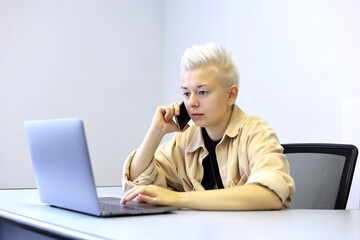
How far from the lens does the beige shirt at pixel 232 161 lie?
144 centimetres

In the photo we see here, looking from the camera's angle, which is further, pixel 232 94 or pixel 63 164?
pixel 232 94

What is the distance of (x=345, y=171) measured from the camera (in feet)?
5.94

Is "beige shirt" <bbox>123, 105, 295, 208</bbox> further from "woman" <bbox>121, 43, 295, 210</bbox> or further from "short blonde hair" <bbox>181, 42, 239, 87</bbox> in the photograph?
"short blonde hair" <bbox>181, 42, 239, 87</bbox>

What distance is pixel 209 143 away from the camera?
1.78 meters

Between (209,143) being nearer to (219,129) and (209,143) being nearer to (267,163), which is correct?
(219,129)

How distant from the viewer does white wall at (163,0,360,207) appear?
2.43 meters

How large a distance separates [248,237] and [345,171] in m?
1.00

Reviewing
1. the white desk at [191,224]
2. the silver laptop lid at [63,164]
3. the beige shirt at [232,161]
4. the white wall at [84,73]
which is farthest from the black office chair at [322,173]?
the white wall at [84,73]

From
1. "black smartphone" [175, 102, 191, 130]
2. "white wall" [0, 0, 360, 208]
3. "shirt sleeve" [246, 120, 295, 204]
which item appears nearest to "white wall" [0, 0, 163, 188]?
"white wall" [0, 0, 360, 208]

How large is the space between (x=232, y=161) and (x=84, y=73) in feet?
6.21

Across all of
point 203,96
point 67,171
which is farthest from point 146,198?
point 203,96

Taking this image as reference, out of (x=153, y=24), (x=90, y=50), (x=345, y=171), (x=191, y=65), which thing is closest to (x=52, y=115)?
(x=90, y=50)

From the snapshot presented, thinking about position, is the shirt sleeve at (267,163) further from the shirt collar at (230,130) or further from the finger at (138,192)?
the finger at (138,192)

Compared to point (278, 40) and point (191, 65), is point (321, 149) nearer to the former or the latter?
point (191, 65)
